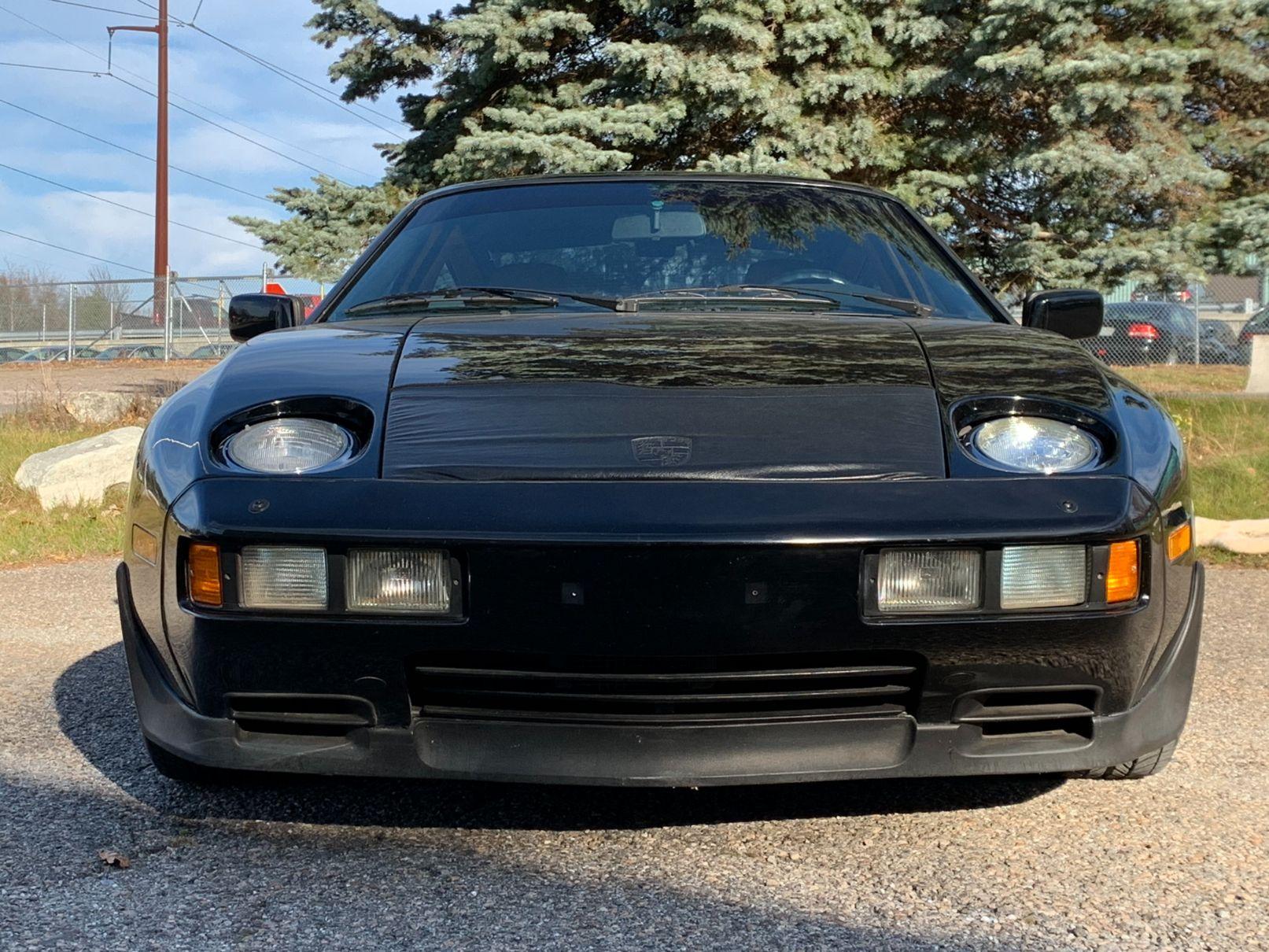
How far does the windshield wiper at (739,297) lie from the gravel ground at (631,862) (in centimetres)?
113

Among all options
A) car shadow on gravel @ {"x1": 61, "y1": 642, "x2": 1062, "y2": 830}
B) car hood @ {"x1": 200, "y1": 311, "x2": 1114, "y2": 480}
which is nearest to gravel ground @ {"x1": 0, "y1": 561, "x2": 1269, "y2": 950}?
car shadow on gravel @ {"x1": 61, "y1": 642, "x2": 1062, "y2": 830}

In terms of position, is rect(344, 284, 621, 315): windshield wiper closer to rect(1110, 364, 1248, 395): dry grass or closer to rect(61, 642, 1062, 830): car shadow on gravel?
rect(61, 642, 1062, 830): car shadow on gravel

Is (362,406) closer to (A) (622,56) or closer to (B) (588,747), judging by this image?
(B) (588,747)

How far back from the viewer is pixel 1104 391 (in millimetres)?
2455

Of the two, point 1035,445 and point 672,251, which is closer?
point 1035,445

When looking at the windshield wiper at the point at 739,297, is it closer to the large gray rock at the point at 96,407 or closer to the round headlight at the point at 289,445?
the round headlight at the point at 289,445

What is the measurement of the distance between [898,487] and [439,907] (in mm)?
1023

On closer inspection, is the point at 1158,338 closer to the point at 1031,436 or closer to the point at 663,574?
the point at 1031,436

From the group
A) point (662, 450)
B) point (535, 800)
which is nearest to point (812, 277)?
point (662, 450)

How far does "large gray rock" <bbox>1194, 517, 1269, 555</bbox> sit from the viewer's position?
228 inches

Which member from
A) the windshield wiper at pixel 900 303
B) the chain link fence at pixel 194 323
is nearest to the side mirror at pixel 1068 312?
the windshield wiper at pixel 900 303

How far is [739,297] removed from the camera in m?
3.12

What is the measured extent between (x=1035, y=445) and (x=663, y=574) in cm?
74

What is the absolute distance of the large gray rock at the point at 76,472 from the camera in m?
7.09
